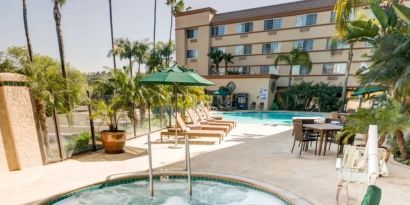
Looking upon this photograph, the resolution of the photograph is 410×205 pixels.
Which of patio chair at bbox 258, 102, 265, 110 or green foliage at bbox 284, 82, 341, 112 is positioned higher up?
green foliage at bbox 284, 82, 341, 112

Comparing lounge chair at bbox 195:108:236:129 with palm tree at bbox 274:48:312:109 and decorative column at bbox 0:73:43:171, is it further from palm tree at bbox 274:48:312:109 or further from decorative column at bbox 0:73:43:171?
palm tree at bbox 274:48:312:109

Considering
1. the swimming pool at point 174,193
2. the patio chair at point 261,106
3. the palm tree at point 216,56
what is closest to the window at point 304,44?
the patio chair at point 261,106

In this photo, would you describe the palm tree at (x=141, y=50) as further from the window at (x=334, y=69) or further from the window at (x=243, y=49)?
the window at (x=334, y=69)

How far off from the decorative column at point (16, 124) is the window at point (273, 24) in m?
27.9

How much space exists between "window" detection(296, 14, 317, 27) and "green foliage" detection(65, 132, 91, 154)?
26727mm

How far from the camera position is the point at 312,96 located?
995 inches

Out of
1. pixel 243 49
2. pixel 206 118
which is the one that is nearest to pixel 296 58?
pixel 243 49

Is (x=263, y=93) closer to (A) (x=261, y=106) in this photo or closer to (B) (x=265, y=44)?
(A) (x=261, y=106)

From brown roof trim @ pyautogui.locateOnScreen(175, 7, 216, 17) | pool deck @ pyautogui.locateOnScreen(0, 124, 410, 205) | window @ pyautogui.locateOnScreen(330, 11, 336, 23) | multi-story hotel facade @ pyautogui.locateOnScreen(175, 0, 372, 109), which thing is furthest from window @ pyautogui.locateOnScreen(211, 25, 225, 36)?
pool deck @ pyautogui.locateOnScreen(0, 124, 410, 205)

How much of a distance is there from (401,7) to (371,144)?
3540 millimetres

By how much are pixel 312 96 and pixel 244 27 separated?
12197mm

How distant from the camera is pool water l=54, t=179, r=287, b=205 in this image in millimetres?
4585

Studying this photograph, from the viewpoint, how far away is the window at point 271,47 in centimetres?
2888

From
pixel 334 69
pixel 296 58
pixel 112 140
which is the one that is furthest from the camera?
pixel 334 69
